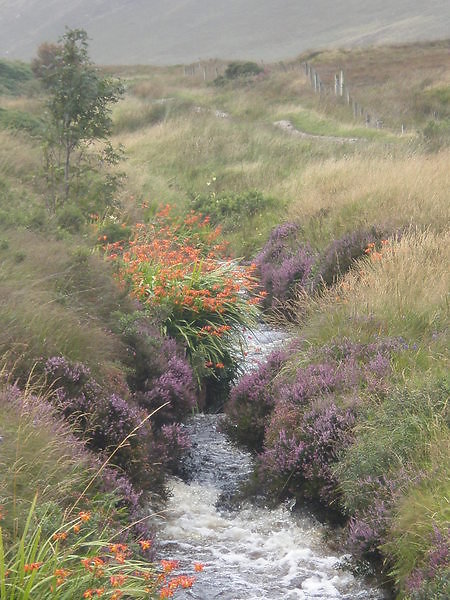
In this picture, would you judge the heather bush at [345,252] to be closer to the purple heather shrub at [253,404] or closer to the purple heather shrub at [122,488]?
the purple heather shrub at [253,404]

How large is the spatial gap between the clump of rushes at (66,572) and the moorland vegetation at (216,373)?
0.02 m

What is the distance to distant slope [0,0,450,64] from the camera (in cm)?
11038

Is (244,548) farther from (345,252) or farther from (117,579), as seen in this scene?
(345,252)

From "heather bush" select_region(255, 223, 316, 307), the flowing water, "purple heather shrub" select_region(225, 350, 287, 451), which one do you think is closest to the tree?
"heather bush" select_region(255, 223, 316, 307)

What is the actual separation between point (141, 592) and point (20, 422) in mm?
1435

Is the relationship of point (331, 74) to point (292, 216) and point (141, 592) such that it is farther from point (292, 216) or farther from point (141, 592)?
point (141, 592)

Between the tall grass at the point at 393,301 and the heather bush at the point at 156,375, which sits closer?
the heather bush at the point at 156,375

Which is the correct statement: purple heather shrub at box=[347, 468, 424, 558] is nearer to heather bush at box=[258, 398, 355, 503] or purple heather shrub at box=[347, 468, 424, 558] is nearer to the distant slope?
heather bush at box=[258, 398, 355, 503]

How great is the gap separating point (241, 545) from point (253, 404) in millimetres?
1965

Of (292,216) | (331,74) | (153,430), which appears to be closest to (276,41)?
(331,74)

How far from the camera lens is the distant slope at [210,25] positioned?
362ft

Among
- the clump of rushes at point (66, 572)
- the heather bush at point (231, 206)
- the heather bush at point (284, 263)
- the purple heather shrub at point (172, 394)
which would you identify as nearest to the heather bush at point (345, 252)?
the heather bush at point (284, 263)

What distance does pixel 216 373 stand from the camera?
8.59 meters

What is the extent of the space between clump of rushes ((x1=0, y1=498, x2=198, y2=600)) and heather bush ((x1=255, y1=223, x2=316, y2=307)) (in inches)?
242
